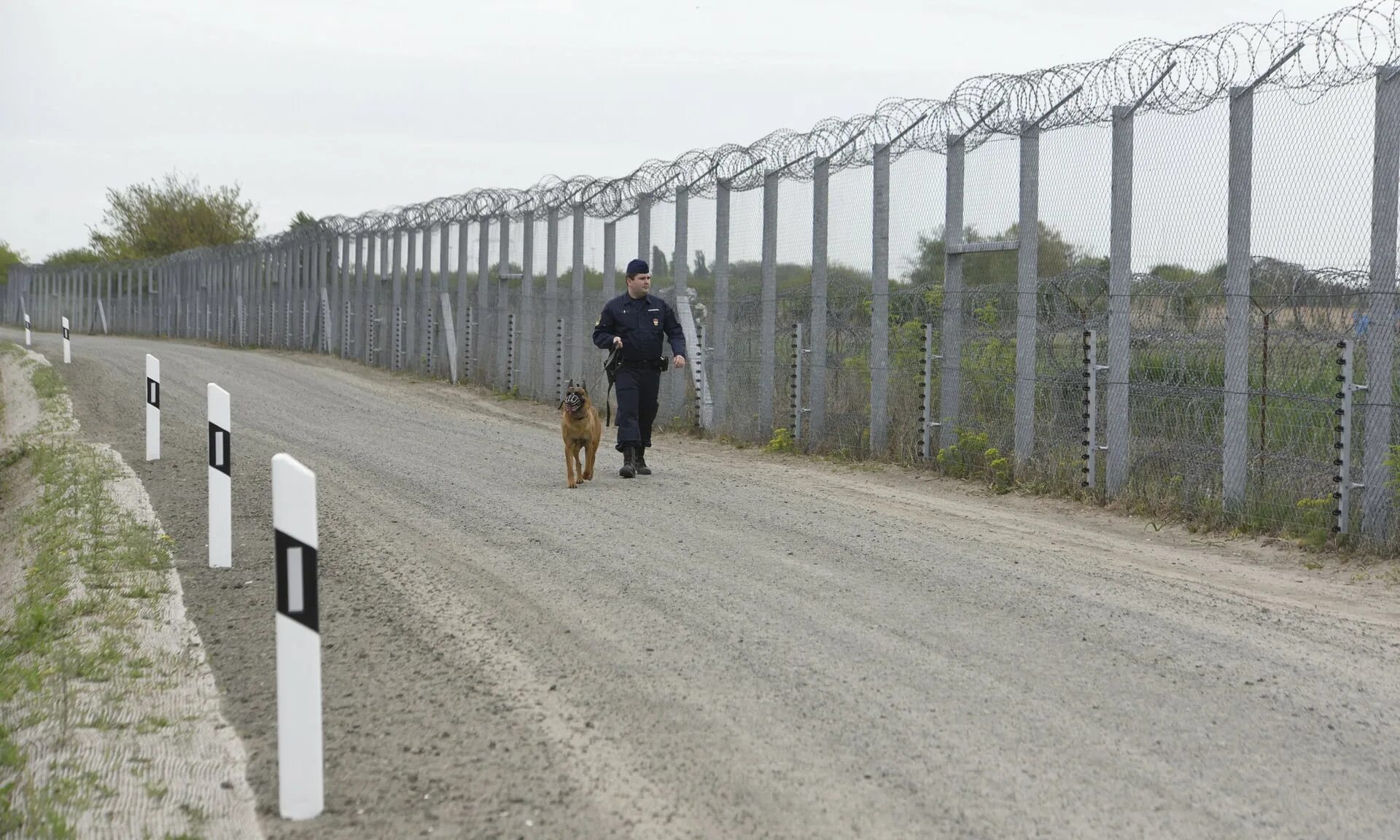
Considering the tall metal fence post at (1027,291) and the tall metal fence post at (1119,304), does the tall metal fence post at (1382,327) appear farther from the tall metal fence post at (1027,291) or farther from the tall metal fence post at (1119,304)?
the tall metal fence post at (1027,291)

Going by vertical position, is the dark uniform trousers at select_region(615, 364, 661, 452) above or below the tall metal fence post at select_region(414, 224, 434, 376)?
below

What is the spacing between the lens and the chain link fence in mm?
9750

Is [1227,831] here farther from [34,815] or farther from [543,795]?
[34,815]

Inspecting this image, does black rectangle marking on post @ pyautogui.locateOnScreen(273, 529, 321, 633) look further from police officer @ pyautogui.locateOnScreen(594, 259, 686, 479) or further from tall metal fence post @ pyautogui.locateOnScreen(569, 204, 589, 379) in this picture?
tall metal fence post @ pyautogui.locateOnScreen(569, 204, 589, 379)

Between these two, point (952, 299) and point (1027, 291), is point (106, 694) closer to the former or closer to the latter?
point (1027, 291)

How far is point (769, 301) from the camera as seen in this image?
59.1 ft

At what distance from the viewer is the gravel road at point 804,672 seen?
4391mm

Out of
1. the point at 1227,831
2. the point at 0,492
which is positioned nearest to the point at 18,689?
the point at 1227,831

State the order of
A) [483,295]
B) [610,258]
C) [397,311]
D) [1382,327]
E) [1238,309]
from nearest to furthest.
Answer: [1382,327]
[1238,309]
[610,258]
[483,295]
[397,311]

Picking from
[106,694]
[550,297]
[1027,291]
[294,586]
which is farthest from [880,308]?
[294,586]

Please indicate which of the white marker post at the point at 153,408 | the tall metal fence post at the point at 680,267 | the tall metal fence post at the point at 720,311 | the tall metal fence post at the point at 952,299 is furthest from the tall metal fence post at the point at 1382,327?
the tall metal fence post at the point at 680,267

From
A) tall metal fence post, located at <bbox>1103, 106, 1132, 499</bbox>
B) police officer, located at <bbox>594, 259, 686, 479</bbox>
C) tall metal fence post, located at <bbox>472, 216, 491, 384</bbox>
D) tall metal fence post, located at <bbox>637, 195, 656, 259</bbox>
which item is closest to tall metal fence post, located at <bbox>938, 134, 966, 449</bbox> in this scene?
tall metal fence post, located at <bbox>1103, 106, 1132, 499</bbox>

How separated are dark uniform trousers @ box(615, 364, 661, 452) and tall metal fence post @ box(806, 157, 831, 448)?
137 inches

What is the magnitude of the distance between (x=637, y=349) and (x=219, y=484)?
5.60 m
